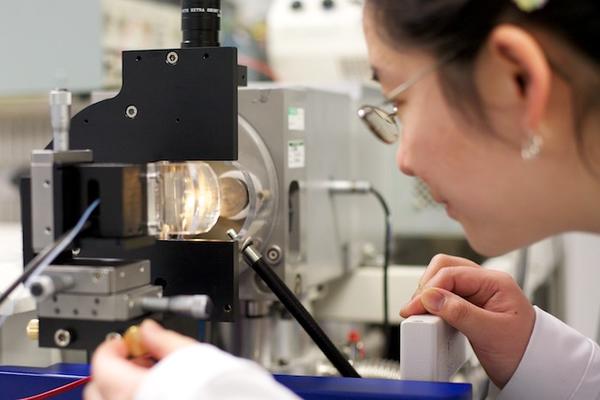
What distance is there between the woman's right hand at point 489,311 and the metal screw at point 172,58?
16.6 inches

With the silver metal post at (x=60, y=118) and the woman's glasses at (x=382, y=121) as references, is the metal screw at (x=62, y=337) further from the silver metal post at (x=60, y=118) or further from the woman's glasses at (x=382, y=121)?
the woman's glasses at (x=382, y=121)

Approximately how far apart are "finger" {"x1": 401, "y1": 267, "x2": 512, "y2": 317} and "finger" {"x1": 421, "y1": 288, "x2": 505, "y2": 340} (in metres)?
0.04

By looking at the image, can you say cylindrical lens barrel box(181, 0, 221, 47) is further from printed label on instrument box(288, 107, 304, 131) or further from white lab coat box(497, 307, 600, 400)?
white lab coat box(497, 307, 600, 400)

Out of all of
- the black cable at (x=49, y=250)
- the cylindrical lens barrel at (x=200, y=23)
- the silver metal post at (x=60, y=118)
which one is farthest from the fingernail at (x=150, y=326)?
the cylindrical lens barrel at (x=200, y=23)

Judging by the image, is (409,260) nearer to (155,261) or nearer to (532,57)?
(155,261)

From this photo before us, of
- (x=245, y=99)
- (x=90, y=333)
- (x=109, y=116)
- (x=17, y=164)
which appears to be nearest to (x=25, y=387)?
(x=90, y=333)

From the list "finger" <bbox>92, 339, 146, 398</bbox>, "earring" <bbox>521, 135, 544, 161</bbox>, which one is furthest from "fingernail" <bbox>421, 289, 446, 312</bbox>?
"finger" <bbox>92, 339, 146, 398</bbox>

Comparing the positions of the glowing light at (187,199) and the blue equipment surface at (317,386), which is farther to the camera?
the glowing light at (187,199)

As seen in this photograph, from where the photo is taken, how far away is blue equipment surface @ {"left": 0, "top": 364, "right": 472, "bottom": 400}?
2.76 feet

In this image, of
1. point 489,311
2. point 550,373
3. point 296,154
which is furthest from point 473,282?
point 296,154

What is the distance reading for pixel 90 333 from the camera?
0.83m

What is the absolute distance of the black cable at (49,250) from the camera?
779 millimetres

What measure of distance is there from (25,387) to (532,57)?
67 centimetres

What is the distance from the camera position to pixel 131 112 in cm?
103
